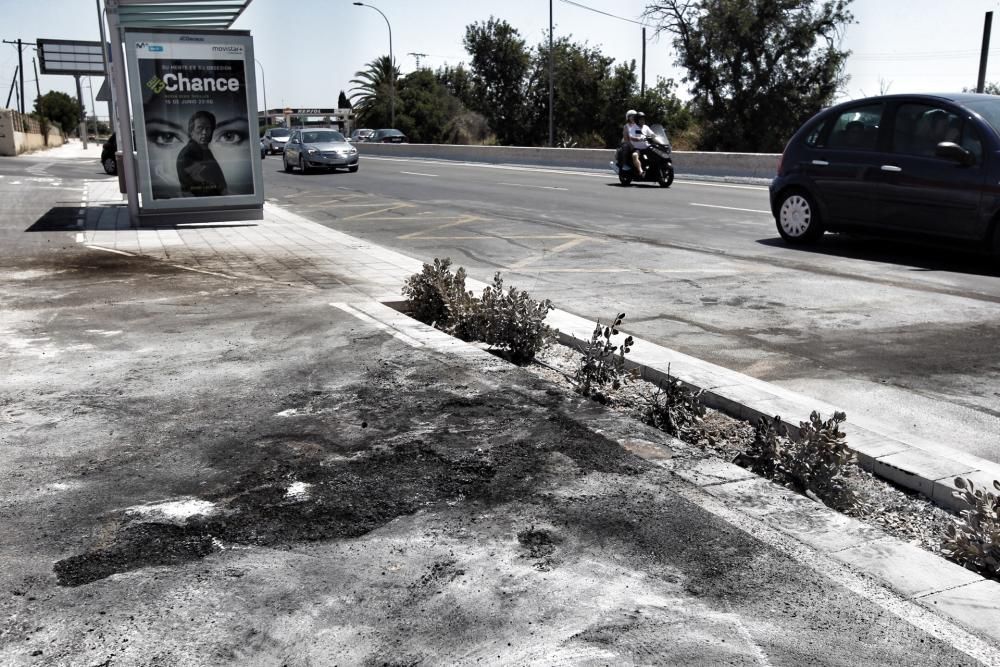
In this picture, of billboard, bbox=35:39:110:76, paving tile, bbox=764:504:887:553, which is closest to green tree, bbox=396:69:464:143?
billboard, bbox=35:39:110:76

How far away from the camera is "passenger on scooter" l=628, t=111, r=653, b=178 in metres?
22.1

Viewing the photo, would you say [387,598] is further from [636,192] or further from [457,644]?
[636,192]

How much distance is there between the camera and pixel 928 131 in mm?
10219

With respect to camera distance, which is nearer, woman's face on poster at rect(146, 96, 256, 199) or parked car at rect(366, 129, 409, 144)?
woman's face on poster at rect(146, 96, 256, 199)

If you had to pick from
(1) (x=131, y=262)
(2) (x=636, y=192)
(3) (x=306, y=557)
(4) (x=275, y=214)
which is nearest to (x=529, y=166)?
(2) (x=636, y=192)

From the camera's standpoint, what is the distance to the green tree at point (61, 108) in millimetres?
101562

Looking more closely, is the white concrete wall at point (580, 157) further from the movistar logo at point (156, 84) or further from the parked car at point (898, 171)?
the movistar logo at point (156, 84)

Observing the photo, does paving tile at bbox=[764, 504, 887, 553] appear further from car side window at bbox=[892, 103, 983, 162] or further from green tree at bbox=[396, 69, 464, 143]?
green tree at bbox=[396, 69, 464, 143]

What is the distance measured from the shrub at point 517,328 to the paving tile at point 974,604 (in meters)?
3.39

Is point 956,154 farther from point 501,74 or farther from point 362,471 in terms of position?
point 501,74

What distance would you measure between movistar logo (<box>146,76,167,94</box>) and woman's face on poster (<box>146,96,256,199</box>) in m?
0.27

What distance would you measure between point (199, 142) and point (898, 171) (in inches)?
394

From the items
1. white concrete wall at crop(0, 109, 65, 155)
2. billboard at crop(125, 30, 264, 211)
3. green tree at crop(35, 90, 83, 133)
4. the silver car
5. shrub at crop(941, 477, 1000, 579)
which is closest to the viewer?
shrub at crop(941, 477, 1000, 579)

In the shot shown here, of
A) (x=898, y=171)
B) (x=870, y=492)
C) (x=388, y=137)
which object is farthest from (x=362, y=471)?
(x=388, y=137)
